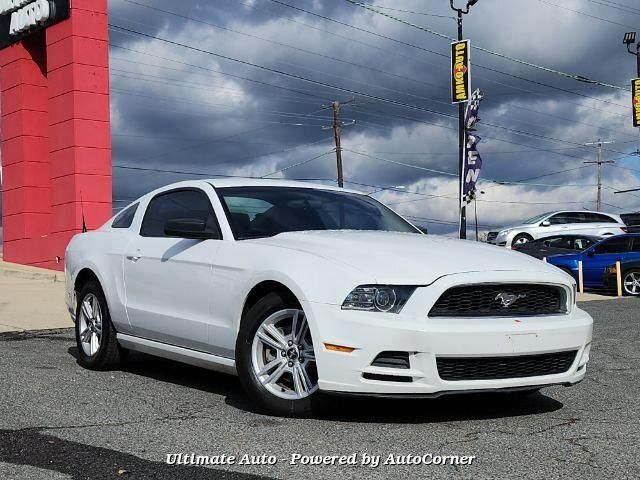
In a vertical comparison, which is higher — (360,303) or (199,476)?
(360,303)

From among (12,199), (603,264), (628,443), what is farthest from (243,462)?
(12,199)

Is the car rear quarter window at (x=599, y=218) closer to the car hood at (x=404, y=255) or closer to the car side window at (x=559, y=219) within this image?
the car side window at (x=559, y=219)

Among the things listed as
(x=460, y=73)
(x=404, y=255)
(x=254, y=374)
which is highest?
(x=460, y=73)

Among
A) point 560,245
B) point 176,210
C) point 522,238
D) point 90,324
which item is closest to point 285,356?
point 176,210

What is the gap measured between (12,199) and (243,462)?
2442 cm

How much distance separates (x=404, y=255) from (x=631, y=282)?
55.2 feet

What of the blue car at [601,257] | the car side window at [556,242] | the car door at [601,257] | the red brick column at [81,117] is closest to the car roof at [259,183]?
the blue car at [601,257]

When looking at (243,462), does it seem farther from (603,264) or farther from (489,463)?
(603,264)

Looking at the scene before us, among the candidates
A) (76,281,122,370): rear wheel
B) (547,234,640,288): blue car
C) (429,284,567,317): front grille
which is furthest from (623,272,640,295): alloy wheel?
(429,284,567,317): front grille

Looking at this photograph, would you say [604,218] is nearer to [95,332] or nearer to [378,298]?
[95,332]

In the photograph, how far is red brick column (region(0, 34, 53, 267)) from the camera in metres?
25.8

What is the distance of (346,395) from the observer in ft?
16.3

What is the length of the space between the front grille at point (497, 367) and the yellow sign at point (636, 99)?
3530 centimetres

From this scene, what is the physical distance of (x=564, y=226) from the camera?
3016 centimetres
